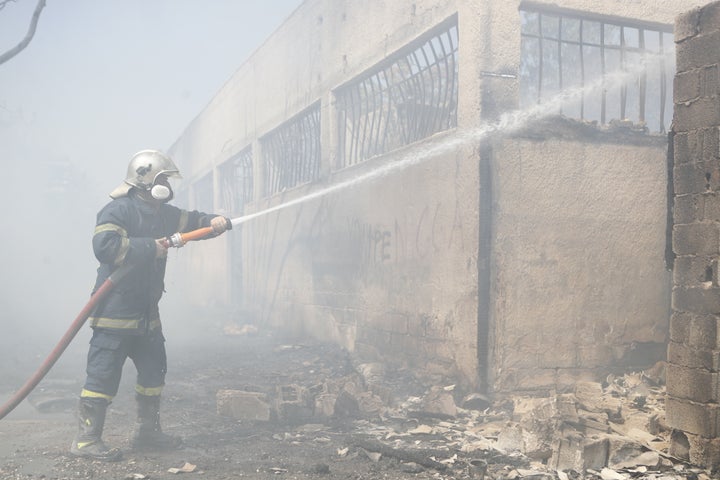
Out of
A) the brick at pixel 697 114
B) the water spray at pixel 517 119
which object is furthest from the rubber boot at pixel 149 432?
the brick at pixel 697 114

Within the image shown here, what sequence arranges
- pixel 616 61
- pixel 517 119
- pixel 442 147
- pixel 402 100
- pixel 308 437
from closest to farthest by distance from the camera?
1. pixel 308 437
2. pixel 517 119
3. pixel 442 147
4. pixel 616 61
5. pixel 402 100

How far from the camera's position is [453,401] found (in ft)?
18.6

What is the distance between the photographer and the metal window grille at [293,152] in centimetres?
1116

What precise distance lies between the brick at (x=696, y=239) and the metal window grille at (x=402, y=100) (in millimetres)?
3039

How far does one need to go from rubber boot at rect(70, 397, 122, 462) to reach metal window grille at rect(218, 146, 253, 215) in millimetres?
10890

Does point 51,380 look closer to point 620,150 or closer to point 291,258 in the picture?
point 291,258

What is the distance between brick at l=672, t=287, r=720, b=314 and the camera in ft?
13.6

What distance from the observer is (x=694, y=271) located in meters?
4.28

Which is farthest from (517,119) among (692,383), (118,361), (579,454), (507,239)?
(118,361)

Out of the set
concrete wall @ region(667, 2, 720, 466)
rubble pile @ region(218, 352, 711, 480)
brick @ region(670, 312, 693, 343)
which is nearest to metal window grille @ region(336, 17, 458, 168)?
concrete wall @ region(667, 2, 720, 466)

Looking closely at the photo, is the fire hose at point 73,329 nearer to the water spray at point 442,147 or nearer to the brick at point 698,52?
the water spray at point 442,147

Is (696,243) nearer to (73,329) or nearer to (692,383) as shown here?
(692,383)

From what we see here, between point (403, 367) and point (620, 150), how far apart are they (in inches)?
129

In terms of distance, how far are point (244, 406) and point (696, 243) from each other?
389 cm
